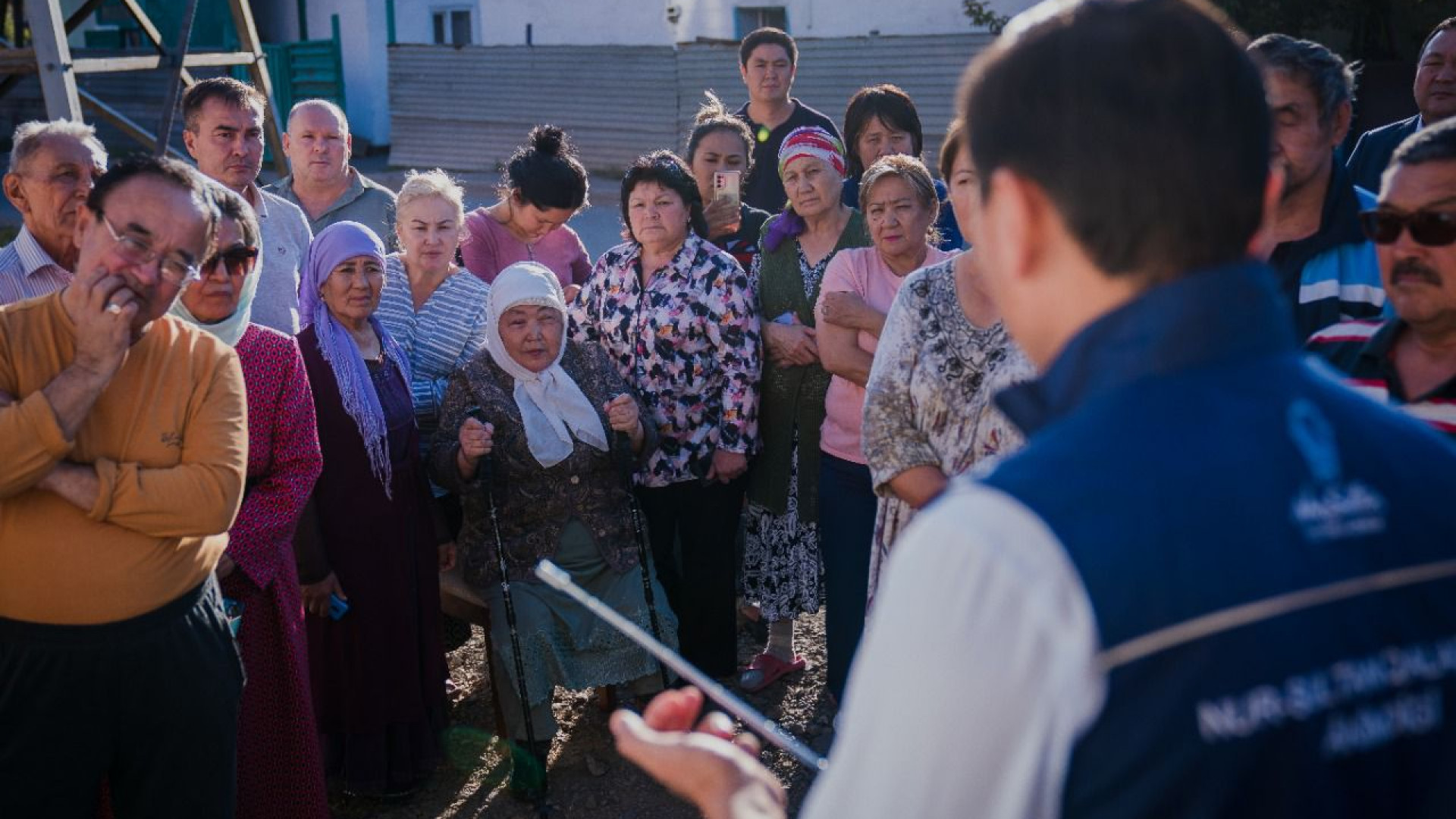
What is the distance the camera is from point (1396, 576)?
978mm

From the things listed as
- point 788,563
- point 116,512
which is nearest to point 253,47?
point 788,563

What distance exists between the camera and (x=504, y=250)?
5332mm

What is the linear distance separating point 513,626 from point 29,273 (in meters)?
1.82

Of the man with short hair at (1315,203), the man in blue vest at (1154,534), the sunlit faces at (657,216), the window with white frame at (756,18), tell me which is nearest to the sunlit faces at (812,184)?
the sunlit faces at (657,216)

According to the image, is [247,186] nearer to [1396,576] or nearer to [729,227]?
[729,227]

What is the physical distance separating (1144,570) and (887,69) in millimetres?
14936

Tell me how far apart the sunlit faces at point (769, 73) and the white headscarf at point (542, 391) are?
250 centimetres

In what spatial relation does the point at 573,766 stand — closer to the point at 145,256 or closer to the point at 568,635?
the point at 568,635

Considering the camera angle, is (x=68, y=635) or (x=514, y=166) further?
(x=514, y=166)

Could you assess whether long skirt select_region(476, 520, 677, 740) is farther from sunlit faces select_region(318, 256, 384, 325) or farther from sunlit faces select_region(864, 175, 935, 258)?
sunlit faces select_region(864, 175, 935, 258)

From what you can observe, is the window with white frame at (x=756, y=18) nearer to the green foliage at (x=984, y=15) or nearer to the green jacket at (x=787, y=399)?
the green foliage at (x=984, y=15)

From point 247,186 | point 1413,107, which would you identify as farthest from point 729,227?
point 1413,107

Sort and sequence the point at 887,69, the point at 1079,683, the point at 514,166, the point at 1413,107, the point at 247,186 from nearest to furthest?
the point at 1079,683 < the point at 247,186 < the point at 514,166 < the point at 1413,107 < the point at 887,69

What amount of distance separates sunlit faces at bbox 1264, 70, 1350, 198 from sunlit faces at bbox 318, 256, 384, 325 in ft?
9.20
